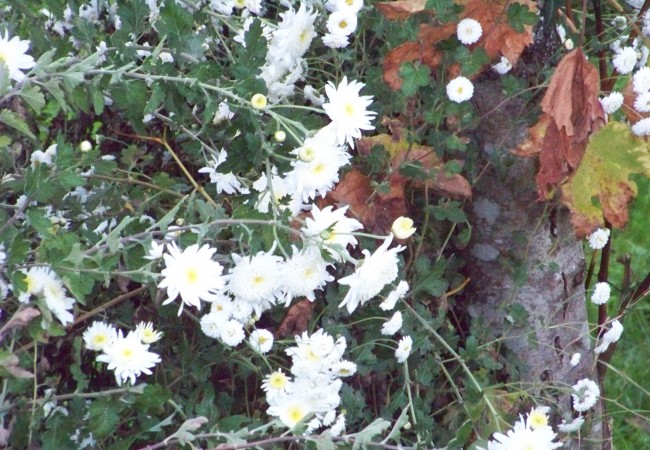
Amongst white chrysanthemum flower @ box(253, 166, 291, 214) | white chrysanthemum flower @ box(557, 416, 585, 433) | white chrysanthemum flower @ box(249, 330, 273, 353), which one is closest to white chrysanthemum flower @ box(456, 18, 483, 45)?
white chrysanthemum flower @ box(253, 166, 291, 214)

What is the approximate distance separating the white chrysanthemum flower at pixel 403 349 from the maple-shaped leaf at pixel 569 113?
0.37m

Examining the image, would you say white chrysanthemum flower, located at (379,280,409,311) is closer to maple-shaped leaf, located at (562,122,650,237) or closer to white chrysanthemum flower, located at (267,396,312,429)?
white chrysanthemum flower, located at (267,396,312,429)

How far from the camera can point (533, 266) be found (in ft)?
7.31

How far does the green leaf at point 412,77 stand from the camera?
1.92m

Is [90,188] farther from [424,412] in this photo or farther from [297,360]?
[424,412]

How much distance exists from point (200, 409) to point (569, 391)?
0.76 metres

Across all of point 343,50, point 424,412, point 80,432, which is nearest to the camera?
point 80,432

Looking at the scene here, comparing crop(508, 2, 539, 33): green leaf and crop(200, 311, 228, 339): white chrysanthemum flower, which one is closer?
crop(200, 311, 228, 339): white chrysanthemum flower

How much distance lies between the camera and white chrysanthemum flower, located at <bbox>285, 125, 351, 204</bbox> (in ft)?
5.21

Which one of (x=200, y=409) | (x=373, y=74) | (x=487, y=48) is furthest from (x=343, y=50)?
(x=200, y=409)

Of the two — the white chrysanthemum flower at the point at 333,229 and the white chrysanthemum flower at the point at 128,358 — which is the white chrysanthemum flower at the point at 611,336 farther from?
the white chrysanthemum flower at the point at 128,358

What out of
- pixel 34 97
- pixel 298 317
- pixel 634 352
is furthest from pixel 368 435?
pixel 634 352

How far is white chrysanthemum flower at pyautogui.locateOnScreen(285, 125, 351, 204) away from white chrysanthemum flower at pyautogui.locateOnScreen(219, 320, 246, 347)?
0.76 ft

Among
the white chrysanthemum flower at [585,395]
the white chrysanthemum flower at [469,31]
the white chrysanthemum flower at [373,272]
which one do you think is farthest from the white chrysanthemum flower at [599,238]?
the white chrysanthemum flower at [373,272]
